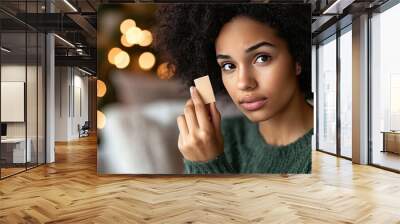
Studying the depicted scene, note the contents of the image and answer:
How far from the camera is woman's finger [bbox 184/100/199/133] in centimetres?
635

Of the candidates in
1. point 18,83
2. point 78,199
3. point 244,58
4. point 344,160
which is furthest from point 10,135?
point 344,160

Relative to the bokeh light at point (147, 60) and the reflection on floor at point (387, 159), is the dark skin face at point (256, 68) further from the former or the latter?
the reflection on floor at point (387, 159)

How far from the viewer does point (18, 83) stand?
7148 mm

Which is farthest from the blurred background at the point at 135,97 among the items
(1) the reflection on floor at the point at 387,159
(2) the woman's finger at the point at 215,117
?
(1) the reflection on floor at the point at 387,159

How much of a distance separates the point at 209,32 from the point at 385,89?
380cm

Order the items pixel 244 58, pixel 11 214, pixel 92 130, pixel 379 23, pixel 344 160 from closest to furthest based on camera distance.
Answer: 1. pixel 11 214
2. pixel 244 58
3. pixel 379 23
4. pixel 344 160
5. pixel 92 130

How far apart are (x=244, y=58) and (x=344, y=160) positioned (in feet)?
14.5

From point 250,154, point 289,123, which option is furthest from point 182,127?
point 289,123

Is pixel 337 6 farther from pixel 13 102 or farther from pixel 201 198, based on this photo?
pixel 13 102

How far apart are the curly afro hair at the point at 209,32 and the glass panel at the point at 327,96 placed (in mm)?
4302

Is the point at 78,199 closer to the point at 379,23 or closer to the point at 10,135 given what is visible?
the point at 10,135

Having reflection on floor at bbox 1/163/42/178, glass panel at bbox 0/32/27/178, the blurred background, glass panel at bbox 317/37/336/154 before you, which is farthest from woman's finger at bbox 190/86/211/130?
glass panel at bbox 317/37/336/154

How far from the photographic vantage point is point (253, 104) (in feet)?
20.7

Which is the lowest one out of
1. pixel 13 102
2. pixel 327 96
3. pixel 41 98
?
pixel 13 102
